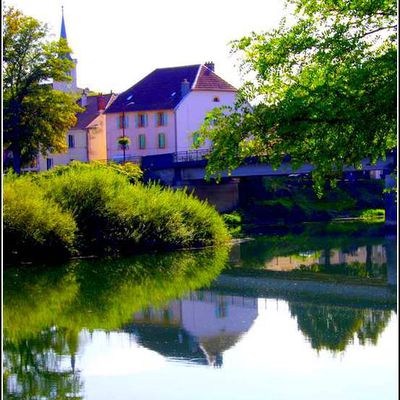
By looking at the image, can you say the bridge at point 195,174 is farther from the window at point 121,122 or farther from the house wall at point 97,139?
the house wall at point 97,139

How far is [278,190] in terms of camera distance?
2633 inches

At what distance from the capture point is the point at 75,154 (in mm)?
79625

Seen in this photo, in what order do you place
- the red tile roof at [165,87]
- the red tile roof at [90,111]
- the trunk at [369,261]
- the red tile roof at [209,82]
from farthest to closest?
1. the red tile roof at [90,111]
2. the red tile roof at [165,87]
3. the red tile roof at [209,82]
4. the trunk at [369,261]

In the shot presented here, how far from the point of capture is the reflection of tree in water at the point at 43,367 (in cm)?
1448

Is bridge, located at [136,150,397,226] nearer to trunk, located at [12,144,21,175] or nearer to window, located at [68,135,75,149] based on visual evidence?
trunk, located at [12,144,21,175]

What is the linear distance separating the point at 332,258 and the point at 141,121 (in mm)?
40649

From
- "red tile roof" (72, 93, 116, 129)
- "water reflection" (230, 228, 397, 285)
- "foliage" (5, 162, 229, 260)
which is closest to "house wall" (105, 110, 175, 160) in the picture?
"red tile roof" (72, 93, 116, 129)

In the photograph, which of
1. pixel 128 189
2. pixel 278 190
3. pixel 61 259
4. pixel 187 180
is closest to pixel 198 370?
pixel 61 259

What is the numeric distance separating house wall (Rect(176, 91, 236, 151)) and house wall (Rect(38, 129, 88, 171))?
10.0 meters

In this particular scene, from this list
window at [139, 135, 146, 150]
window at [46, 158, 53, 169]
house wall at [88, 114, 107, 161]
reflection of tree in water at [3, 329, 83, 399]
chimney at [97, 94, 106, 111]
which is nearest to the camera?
reflection of tree in water at [3, 329, 83, 399]

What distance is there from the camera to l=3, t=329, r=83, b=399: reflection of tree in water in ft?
47.5

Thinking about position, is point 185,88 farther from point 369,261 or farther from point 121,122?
point 369,261

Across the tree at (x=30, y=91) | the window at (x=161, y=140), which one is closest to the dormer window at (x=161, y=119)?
the window at (x=161, y=140)

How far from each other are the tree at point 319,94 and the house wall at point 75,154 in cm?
6264
